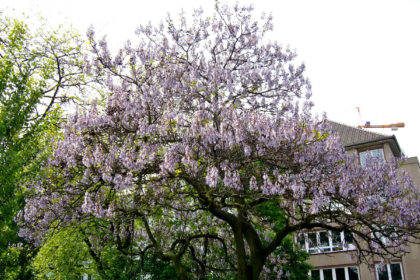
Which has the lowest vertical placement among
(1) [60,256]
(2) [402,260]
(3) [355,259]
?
(1) [60,256]

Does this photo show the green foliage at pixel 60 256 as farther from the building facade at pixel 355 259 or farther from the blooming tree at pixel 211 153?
the building facade at pixel 355 259

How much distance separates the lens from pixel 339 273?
26.2 m

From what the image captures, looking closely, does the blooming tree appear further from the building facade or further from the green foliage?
the building facade

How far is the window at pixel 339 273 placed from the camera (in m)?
25.7

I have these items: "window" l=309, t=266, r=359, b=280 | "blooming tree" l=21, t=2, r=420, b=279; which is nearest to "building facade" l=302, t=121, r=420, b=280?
"window" l=309, t=266, r=359, b=280

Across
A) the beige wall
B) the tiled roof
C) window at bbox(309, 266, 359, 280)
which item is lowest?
window at bbox(309, 266, 359, 280)

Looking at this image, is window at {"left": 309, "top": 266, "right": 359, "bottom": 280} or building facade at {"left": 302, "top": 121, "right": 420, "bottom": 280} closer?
building facade at {"left": 302, "top": 121, "right": 420, "bottom": 280}

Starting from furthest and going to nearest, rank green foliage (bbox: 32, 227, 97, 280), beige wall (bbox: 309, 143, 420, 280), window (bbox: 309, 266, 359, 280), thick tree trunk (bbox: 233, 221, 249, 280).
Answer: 1. window (bbox: 309, 266, 359, 280)
2. beige wall (bbox: 309, 143, 420, 280)
3. green foliage (bbox: 32, 227, 97, 280)
4. thick tree trunk (bbox: 233, 221, 249, 280)

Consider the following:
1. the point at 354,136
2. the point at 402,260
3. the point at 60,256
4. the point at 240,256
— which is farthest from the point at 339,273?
the point at 60,256

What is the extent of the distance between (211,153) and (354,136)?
75.7 ft

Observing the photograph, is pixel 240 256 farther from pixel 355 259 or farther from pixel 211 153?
pixel 355 259

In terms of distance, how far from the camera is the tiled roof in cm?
2811

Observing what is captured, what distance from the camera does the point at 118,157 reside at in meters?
9.46

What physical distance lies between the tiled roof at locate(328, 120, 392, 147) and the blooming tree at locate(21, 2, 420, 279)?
15.9 meters
